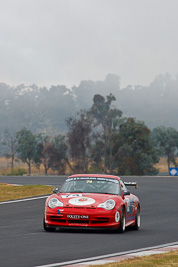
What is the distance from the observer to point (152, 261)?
9.40 meters

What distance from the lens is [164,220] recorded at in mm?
19125

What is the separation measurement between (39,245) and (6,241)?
1043 mm

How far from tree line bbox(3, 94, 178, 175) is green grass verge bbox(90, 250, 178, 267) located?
96.2 meters

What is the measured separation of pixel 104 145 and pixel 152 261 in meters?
109

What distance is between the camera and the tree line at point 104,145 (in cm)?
10844

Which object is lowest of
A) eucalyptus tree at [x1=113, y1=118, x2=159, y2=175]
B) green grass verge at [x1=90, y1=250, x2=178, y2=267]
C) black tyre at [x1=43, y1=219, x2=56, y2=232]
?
green grass verge at [x1=90, y1=250, x2=178, y2=267]

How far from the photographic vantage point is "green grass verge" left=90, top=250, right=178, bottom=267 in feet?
29.4

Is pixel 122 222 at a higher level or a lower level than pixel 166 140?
lower

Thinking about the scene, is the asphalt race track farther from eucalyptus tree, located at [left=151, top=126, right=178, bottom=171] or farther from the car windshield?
eucalyptus tree, located at [left=151, top=126, right=178, bottom=171]

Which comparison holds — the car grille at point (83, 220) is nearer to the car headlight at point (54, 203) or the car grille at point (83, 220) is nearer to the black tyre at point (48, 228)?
the car headlight at point (54, 203)

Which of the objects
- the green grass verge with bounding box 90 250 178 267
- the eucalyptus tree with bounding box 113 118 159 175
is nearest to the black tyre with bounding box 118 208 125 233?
the green grass verge with bounding box 90 250 178 267

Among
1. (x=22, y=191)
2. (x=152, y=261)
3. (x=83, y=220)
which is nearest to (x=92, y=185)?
(x=83, y=220)

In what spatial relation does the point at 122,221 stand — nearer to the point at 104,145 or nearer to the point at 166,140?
the point at 104,145

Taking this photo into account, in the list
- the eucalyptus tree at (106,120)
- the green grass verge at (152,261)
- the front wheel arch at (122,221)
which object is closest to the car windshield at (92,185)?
the front wheel arch at (122,221)
